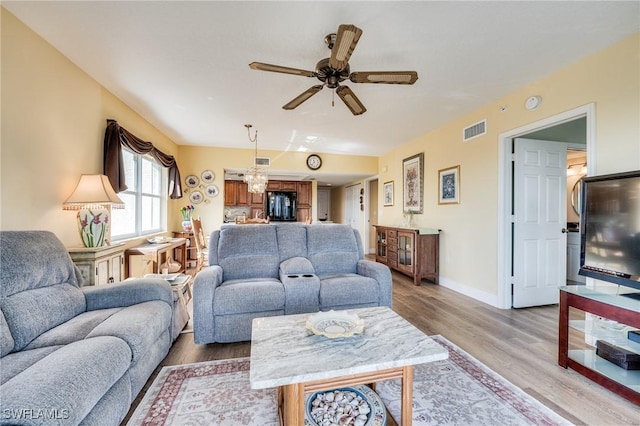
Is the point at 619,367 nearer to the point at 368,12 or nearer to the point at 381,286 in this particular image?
the point at 381,286

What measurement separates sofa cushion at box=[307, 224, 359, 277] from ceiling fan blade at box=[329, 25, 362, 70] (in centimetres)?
176

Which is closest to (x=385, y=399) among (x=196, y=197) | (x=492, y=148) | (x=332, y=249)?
(x=332, y=249)

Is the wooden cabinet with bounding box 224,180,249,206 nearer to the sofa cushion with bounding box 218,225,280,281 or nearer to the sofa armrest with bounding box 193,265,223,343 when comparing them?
the sofa cushion with bounding box 218,225,280,281

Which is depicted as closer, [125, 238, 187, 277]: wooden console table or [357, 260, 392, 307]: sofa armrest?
[357, 260, 392, 307]: sofa armrest

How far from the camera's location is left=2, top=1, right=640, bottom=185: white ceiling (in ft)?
5.90

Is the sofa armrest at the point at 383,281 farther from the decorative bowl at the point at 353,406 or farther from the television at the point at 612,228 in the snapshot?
the television at the point at 612,228

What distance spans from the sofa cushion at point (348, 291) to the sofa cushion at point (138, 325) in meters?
1.28

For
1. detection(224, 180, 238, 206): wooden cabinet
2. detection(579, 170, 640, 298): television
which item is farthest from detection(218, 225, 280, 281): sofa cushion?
detection(224, 180, 238, 206): wooden cabinet

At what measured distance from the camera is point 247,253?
2.85 m

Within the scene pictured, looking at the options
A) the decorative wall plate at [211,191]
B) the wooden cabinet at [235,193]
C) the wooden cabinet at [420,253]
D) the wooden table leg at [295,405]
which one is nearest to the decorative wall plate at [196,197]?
the decorative wall plate at [211,191]

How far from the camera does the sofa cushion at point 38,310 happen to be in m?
1.37

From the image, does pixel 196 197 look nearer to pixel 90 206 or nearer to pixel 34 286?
pixel 90 206

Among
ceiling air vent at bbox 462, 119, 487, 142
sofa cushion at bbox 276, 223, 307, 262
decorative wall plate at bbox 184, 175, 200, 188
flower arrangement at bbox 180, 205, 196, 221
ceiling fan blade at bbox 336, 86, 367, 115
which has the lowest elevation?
sofa cushion at bbox 276, 223, 307, 262

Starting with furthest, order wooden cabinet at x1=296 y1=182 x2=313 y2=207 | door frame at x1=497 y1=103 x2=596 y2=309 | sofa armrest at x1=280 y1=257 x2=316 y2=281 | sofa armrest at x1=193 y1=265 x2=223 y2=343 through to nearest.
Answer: wooden cabinet at x1=296 y1=182 x2=313 y2=207
door frame at x1=497 y1=103 x2=596 y2=309
sofa armrest at x1=280 y1=257 x2=316 y2=281
sofa armrest at x1=193 y1=265 x2=223 y2=343
